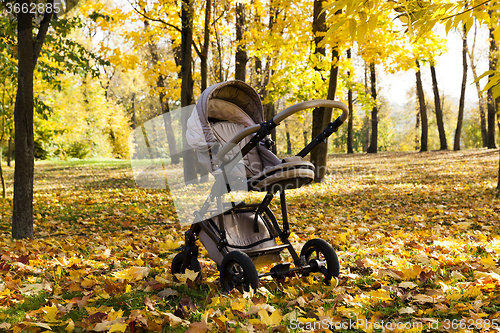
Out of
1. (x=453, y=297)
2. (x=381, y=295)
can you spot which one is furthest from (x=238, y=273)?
(x=453, y=297)

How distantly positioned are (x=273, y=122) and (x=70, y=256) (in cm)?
321

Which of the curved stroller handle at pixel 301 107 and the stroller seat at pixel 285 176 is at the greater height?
the curved stroller handle at pixel 301 107

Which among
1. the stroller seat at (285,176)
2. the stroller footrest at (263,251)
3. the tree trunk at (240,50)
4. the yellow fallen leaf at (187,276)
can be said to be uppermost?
the tree trunk at (240,50)

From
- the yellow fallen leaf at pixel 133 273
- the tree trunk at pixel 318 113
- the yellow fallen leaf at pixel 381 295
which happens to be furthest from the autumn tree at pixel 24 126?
the tree trunk at pixel 318 113

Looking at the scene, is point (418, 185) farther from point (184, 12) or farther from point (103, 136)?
point (103, 136)

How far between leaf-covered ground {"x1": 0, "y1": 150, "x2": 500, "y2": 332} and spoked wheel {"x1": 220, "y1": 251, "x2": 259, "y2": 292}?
0.11m

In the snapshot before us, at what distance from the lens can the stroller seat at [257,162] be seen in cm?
293

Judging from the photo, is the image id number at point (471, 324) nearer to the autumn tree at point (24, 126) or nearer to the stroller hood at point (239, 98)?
the stroller hood at point (239, 98)

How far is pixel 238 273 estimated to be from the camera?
3.02 metres

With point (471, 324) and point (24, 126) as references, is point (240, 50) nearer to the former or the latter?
point (24, 126)

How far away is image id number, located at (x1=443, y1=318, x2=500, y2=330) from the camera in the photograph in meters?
2.27

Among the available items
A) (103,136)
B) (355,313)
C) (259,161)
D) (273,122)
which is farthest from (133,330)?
(103,136)

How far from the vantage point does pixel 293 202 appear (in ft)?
27.0

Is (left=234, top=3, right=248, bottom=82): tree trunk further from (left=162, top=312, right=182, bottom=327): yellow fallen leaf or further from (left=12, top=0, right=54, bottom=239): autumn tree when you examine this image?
(left=162, top=312, right=182, bottom=327): yellow fallen leaf
